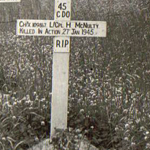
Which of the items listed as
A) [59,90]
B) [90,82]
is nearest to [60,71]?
[59,90]

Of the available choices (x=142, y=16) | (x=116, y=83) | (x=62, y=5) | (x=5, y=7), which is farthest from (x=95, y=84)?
(x=5, y=7)

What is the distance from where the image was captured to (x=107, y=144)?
3896 millimetres

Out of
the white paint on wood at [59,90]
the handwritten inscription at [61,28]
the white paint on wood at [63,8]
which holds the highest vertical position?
the white paint on wood at [63,8]

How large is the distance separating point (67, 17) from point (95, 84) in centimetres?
148

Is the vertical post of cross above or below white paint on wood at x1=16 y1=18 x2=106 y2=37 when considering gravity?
below

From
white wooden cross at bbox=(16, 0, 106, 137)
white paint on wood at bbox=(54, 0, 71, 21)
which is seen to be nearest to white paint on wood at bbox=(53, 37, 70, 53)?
white wooden cross at bbox=(16, 0, 106, 137)

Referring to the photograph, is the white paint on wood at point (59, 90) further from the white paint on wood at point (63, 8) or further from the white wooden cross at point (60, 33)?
the white paint on wood at point (63, 8)

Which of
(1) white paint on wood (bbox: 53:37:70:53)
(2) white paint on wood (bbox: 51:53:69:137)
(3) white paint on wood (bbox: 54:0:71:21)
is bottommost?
(2) white paint on wood (bbox: 51:53:69:137)

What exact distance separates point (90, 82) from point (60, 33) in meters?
1.43

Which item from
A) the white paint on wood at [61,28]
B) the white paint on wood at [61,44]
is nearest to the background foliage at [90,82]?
the white paint on wood at [61,44]

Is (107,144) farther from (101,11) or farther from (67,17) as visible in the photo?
(101,11)

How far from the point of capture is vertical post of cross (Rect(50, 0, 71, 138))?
3.74 m

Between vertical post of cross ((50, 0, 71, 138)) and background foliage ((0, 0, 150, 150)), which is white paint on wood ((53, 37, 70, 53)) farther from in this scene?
background foliage ((0, 0, 150, 150))

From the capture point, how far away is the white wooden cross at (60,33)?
372 cm
